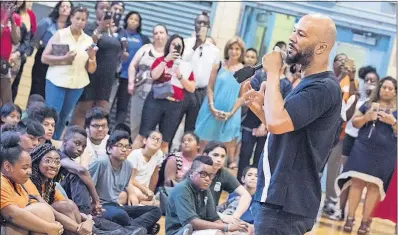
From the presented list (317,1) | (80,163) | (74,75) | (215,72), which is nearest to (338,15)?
(317,1)

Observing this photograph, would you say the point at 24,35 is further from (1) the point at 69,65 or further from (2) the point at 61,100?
(2) the point at 61,100

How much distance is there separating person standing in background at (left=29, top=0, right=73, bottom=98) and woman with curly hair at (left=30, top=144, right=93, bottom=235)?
2.66 m

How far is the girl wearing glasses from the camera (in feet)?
16.0

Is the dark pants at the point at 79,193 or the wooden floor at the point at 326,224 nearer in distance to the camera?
the dark pants at the point at 79,193

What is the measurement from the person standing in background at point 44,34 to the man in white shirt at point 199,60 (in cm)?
111

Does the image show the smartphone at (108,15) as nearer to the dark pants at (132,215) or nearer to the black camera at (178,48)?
the black camera at (178,48)

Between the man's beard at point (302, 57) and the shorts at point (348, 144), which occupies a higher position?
the man's beard at point (302, 57)

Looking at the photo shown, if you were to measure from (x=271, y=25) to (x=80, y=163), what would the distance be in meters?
4.86

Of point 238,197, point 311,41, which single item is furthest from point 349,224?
point 311,41

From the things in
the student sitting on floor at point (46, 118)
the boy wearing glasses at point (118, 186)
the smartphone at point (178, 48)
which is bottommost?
the boy wearing glasses at point (118, 186)

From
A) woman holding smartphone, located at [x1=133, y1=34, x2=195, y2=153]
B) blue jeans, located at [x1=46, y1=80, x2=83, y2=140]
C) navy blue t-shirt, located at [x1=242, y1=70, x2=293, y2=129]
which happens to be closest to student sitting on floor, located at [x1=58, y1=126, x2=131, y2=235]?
blue jeans, located at [x1=46, y1=80, x2=83, y2=140]

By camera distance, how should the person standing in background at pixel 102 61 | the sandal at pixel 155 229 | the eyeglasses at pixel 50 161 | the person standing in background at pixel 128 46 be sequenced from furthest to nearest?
the person standing in background at pixel 128 46 < the person standing in background at pixel 102 61 < the sandal at pixel 155 229 < the eyeglasses at pixel 50 161

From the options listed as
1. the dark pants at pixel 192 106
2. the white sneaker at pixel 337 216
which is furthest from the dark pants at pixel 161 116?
the white sneaker at pixel 337 216

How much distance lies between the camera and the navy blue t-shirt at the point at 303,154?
3646 millimetres
